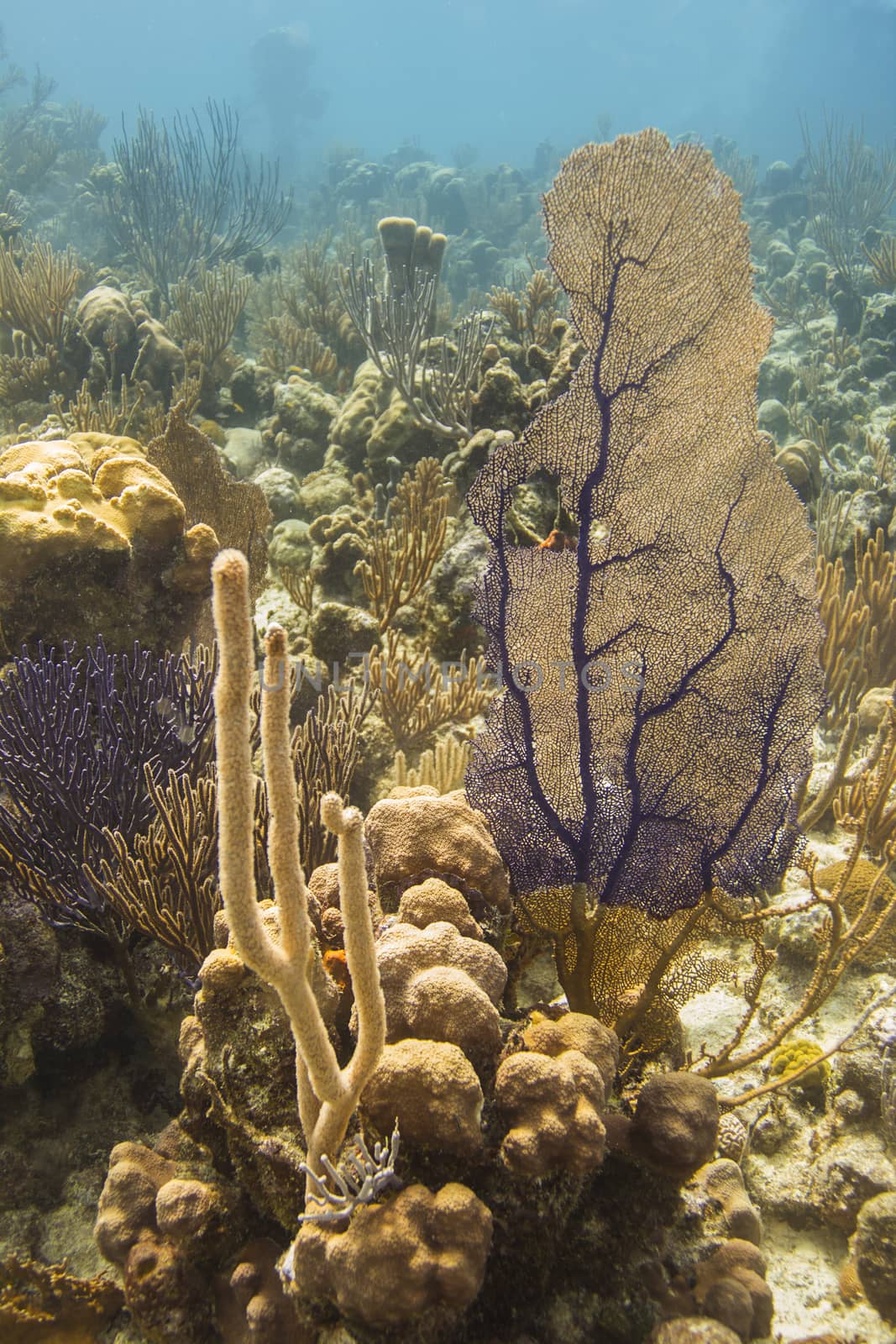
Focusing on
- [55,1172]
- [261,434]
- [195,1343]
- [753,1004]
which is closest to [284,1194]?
[195,1343]

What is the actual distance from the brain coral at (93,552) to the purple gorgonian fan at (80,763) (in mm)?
557

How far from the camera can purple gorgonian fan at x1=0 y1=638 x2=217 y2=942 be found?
2.69m

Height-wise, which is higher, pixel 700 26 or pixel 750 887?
pixel 700 26

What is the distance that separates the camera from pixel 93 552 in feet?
A: 12.3

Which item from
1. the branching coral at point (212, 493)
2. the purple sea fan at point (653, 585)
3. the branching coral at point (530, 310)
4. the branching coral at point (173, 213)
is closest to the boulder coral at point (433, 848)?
the purple sea fan at point (653, 585)

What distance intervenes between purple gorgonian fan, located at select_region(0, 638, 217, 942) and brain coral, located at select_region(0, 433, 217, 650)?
557 millimetres

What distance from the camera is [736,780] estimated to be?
2.26m

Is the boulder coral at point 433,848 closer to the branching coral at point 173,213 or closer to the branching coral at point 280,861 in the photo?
the branching coral at point 280,861

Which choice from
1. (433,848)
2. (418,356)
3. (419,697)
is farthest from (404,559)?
(418,356)

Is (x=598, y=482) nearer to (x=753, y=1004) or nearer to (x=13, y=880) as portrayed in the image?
(x=753, y=1004)

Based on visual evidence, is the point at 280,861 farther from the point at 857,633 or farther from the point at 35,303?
the point at 35,303

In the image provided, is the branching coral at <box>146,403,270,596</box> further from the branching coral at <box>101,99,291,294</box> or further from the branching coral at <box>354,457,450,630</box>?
the branching coral at <box>101,99,291,294</box>

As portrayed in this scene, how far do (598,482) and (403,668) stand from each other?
231cm

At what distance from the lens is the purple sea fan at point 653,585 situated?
2.27 metres
